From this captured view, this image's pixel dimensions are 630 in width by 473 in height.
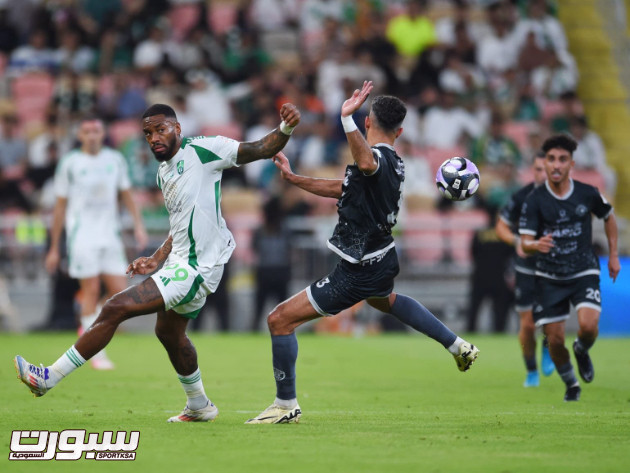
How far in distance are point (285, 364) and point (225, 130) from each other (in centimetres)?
1398

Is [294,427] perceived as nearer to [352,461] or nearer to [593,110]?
[352,461]

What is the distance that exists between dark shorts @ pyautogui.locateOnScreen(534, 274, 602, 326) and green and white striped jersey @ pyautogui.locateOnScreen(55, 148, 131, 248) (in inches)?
225

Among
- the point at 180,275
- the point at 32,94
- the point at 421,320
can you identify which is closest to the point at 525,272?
the point at 421,320

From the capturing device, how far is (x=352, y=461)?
6.76 m

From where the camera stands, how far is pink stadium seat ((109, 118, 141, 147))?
21.5 meters

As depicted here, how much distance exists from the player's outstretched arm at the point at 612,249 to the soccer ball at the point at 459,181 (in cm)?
232

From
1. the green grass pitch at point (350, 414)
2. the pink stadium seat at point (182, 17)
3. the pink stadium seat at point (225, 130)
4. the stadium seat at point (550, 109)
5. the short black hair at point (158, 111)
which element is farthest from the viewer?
the pink stadium seat at point (182, 17)

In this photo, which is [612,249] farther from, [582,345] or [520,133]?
[520,133]

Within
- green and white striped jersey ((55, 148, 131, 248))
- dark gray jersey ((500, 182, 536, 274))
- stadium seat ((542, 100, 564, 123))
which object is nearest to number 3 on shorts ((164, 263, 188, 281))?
dark gray jersey ((500, 182, 536, 274))

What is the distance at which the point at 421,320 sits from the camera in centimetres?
915

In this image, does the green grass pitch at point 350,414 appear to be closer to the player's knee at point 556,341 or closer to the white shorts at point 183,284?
the player's knee at point 556,341

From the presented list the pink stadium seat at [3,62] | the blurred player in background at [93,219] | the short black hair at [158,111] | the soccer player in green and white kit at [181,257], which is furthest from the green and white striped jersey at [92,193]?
the pink stadium seat at [3,62]

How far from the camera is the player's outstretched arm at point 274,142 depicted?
8.14 meters

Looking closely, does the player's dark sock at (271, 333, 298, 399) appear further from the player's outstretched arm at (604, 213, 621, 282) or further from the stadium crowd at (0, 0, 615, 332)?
the stadium crowd at (0, 0, 615, 332)
